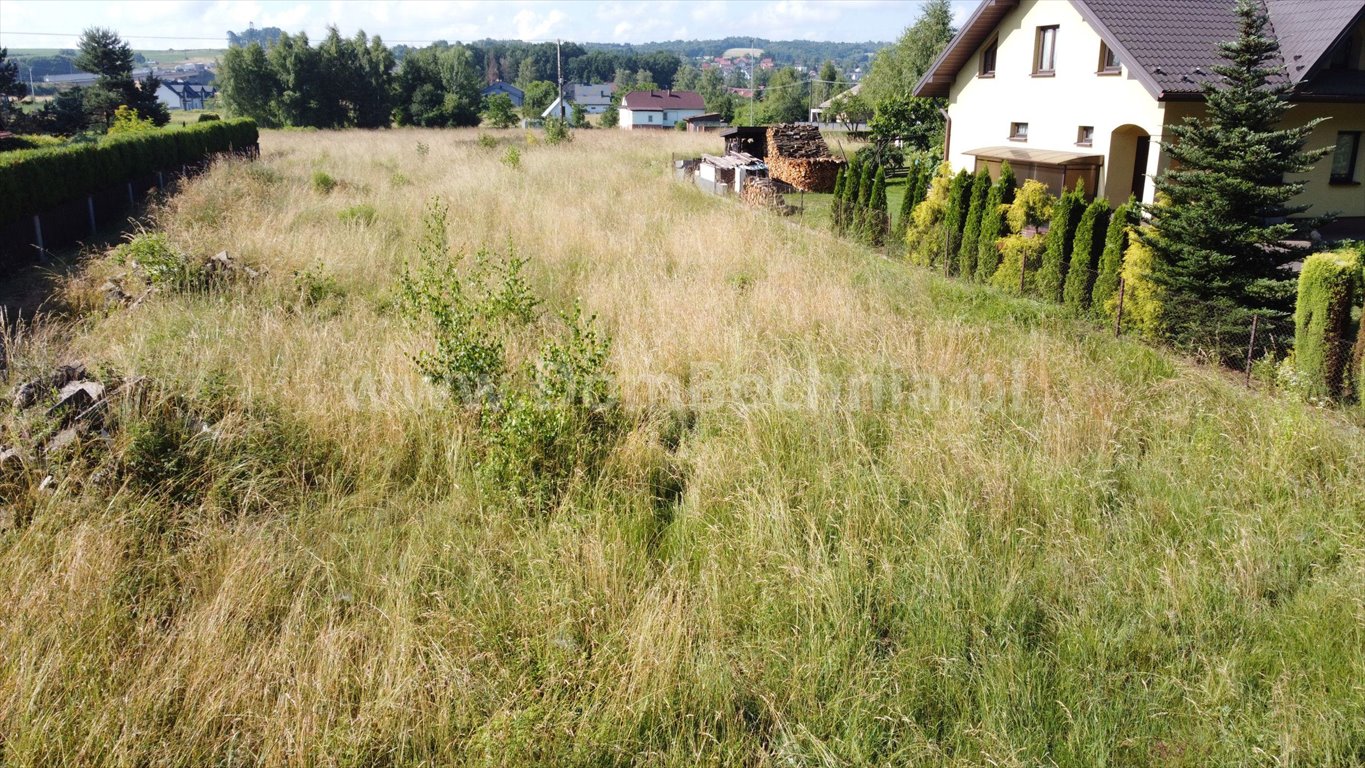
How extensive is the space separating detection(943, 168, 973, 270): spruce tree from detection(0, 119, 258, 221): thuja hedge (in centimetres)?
1412

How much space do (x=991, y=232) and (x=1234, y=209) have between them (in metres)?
3.49

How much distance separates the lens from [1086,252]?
1042cm

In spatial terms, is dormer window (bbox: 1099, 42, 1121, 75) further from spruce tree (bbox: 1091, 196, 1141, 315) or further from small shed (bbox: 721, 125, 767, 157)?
small shed (bbox: 721, 125, 767, 157)

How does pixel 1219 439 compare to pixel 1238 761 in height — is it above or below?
above

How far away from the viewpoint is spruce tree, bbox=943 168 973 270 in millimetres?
12898

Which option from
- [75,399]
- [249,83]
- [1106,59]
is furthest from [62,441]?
[249,83]

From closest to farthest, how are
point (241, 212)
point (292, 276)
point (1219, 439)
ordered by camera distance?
point (1219, 439)
point (292, 276)
point (241, 212)

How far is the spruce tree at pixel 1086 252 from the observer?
10.4 meters

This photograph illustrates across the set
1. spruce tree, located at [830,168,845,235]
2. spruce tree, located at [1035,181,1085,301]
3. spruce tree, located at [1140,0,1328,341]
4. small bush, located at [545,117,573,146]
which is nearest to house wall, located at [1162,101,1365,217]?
spruce tree, located at [830,168,845,235]

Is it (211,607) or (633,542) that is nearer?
(211,607)

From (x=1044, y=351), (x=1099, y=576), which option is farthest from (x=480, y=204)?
(x=1099, y=576)

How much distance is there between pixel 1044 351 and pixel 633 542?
4.76 m

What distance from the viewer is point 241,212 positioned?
14.5 meters

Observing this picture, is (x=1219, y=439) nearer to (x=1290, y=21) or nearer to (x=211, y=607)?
(x=211, y=607)
